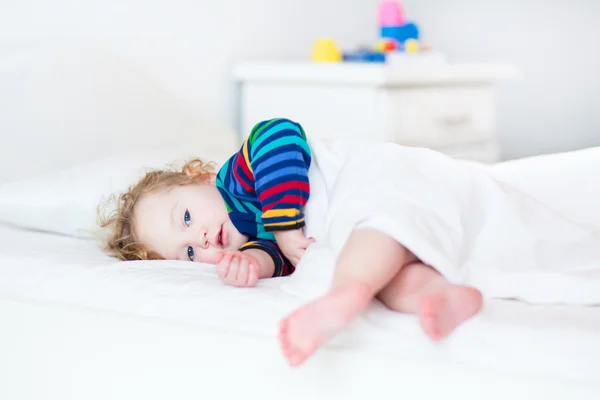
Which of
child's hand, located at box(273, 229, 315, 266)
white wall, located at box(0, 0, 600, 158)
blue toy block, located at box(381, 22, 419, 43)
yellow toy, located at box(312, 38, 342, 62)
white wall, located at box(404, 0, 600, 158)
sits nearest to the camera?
child's hand, located at box(273, 229, 315, 266)

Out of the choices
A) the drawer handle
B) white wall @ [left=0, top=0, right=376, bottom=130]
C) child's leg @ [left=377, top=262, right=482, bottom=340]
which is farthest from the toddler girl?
the drawer handle

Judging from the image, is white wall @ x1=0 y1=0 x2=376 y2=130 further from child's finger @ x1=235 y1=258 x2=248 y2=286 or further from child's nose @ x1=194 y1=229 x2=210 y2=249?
child's finger @ x1=235 y1=258 x2=248 y2=286

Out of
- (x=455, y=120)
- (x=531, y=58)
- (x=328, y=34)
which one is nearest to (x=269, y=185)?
(x=455, y=120)

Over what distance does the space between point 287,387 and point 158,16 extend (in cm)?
148

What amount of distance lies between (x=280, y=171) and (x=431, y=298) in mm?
424

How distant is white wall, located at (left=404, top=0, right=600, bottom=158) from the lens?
3363 millimetres

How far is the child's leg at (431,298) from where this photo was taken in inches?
31.6

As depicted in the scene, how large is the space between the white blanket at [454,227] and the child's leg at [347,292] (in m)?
0.02

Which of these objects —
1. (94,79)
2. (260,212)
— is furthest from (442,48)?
(260,212)

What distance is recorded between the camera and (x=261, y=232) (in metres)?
1.27

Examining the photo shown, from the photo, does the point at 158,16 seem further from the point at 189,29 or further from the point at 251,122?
the point at 251,122

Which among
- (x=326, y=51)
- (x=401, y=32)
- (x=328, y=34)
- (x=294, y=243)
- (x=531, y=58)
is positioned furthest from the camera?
(x=531, y=58)

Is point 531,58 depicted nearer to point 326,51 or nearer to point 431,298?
point 326,51

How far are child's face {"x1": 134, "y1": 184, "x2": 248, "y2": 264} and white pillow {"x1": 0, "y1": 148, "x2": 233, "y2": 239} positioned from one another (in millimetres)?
116
